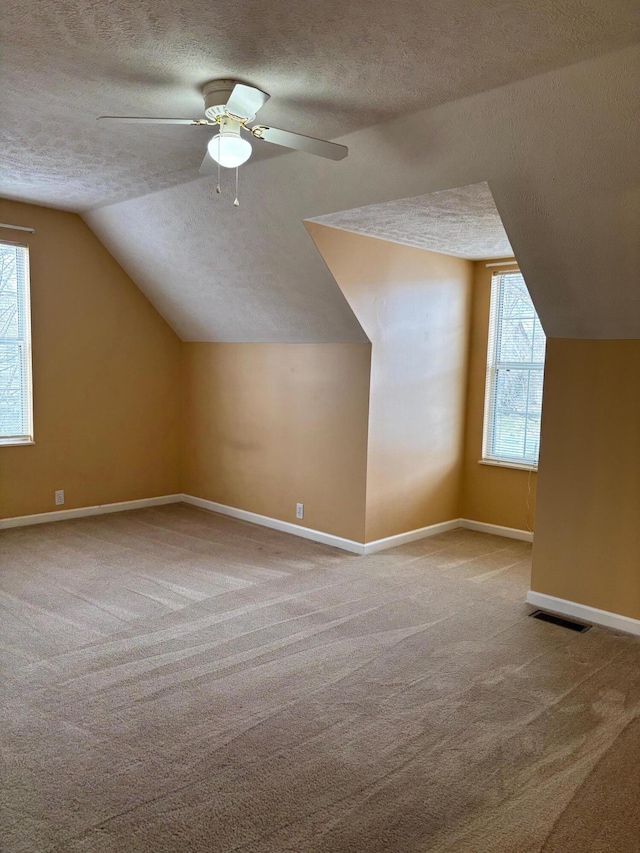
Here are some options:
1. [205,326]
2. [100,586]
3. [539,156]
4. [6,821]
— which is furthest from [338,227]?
[6,821]

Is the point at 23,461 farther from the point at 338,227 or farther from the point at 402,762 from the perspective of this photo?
the point at 402,762

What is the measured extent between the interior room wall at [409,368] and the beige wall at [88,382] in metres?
2.44

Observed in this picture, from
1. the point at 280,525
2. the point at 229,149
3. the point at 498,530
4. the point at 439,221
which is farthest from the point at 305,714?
the point at 498,530

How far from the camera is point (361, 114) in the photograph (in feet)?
9.72

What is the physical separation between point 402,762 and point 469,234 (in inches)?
133

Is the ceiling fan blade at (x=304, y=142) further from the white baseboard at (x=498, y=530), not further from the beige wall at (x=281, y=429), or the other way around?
the white baseboard at (x=498, y=530)

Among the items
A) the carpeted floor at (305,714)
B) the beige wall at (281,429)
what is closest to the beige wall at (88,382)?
the beige wall at (281,429)

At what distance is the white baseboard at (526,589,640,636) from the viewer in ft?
11.6

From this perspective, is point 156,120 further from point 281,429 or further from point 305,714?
point 281,429

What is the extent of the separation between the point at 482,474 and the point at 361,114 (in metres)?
3.42

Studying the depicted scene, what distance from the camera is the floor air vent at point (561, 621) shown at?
357cm

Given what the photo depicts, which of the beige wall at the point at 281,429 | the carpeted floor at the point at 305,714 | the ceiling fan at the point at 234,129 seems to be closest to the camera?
the carpeted floor at the point at 305,714

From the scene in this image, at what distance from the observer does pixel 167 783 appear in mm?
2186

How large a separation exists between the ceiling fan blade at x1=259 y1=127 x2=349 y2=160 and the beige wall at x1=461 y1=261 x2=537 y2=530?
114 inches
